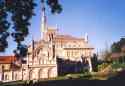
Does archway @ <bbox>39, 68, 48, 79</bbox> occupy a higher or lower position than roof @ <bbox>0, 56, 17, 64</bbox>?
lower

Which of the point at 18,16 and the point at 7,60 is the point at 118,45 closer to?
the point at 7,60

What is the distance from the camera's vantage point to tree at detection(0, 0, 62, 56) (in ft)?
70.4

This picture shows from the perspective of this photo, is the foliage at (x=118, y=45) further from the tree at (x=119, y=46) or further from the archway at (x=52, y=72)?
the archway at (x=52, y=72)

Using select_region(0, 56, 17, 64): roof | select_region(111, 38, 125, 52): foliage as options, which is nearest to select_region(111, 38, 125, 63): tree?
select_region(111, 38, 125, 52): foliage

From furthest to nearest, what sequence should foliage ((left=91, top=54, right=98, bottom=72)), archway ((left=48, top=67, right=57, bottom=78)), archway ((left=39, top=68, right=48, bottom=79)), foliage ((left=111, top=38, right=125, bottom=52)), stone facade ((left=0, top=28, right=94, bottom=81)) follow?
foliage ((left=91, top=54, right=98, bottom=72)), foliage ((left=111, top=38, right=125, bottom=52)), archway ((left=39, top=68, right=48, bottom=79)), stone facade ((left=0, top=28, right=94, bottom=81)), archway ((left=48, top=67, right=57, bottom=78))

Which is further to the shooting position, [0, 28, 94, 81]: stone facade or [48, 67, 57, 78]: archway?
[0, 28, 94, 81]: stone facade

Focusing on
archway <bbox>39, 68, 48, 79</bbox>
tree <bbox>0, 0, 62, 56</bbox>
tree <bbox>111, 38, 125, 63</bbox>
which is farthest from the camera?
tree <bbox>111, 38, 125, 63</bbox>

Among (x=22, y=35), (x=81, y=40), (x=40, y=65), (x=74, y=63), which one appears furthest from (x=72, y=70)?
(x=22, y=35)

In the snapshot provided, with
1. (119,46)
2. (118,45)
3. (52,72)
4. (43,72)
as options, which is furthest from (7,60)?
(119,46)

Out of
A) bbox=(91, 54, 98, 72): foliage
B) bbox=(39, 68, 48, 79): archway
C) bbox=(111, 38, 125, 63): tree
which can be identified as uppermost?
bbox=(111, 38, 125, 63): tree

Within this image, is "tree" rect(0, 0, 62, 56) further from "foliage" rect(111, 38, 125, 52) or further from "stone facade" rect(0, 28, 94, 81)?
"foliage" rect(111, 38, 125, 52)

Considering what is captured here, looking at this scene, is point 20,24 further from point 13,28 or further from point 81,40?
point 81,40

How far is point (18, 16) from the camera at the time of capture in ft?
72.4

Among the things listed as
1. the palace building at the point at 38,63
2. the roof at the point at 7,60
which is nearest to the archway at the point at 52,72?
the palace building at the point at 38,63
